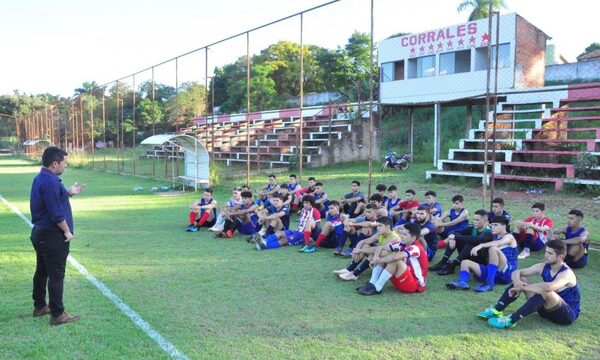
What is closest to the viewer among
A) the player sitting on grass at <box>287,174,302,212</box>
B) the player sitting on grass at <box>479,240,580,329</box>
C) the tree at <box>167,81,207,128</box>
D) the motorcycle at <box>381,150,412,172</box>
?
the player sitting on grass at <box>479,240,580,329</box>

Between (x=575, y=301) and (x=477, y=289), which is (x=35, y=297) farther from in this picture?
(x=575, y=301)

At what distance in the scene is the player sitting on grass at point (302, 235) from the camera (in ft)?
27.1

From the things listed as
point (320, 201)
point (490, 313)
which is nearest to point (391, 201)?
point (320, 201)

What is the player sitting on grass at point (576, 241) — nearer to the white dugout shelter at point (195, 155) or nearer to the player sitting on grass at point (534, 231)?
the player sitting on grass at point (534, 231)

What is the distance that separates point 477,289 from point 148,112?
4500 cm

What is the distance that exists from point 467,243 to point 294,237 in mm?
3100

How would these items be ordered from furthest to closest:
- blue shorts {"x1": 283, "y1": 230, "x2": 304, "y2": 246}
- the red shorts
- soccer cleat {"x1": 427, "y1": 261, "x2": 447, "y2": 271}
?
1. blue shorts {"x1": 283, "y1": 230, "x2": 304, "y2": 246}
2. soccer cleat {"x1": 427, "y1": 261, "x2": 447, "y2": 271}
3. the red shorts

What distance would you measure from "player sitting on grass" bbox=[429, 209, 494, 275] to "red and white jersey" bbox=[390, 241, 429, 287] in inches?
30.0

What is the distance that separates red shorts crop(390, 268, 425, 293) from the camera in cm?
574

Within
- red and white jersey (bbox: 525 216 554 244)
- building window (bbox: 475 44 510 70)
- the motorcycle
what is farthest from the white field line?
building window (bbox: 475 44 510 70)

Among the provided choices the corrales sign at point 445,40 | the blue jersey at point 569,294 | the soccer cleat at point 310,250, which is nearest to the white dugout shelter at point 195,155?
the soccer cleat at point 310,250

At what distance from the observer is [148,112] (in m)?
46.9

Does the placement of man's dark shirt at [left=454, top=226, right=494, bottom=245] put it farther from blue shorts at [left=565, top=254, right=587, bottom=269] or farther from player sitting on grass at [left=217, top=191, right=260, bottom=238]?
player sitting on grass at [left=217, top=191, right=260, bottom=238]

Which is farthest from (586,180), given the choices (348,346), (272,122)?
(272,122)
